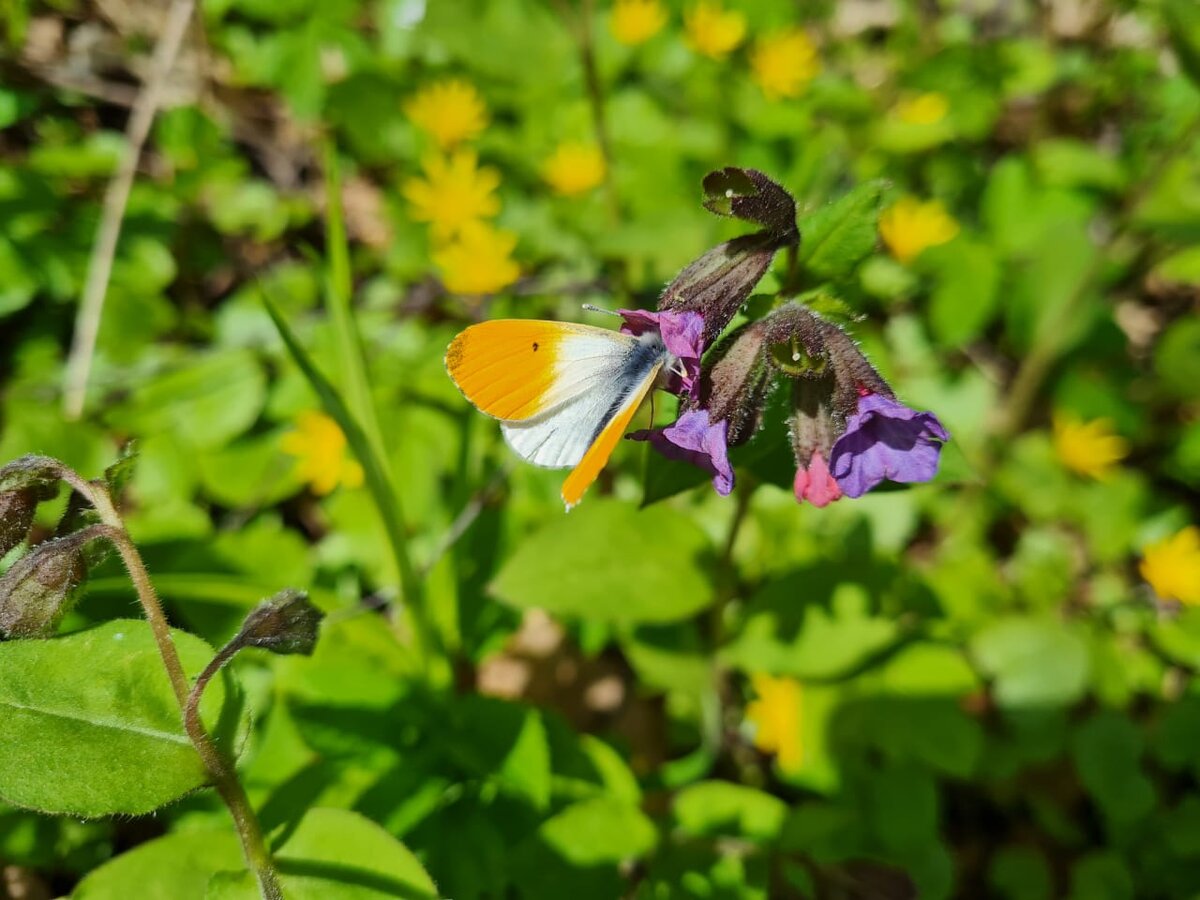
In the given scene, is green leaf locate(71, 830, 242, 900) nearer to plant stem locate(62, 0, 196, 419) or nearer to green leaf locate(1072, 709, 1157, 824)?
plant stem locate(62, 0, 196, 419)

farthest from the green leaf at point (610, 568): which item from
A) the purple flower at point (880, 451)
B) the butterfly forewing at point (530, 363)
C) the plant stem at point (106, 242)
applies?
the plant stem at point (106, 242)

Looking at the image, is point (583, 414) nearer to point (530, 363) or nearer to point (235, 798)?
point (530, 363)

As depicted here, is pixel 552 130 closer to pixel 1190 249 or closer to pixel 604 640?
pixel 604 640

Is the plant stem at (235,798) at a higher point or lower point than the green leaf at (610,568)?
higher

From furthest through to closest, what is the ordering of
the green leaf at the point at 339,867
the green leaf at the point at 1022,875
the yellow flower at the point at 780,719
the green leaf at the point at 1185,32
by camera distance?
1. the green leaf at the point at 1022,875
2. the yellow flower at the point at 780,719
3. the green leaf at the point at 1185,32
4. the green leaf at the point at 339,867

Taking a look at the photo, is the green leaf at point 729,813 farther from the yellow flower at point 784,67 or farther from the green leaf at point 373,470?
the yellow flower at point 784,67

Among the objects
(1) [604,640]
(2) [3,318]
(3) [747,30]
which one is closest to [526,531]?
(1) [604,640]
